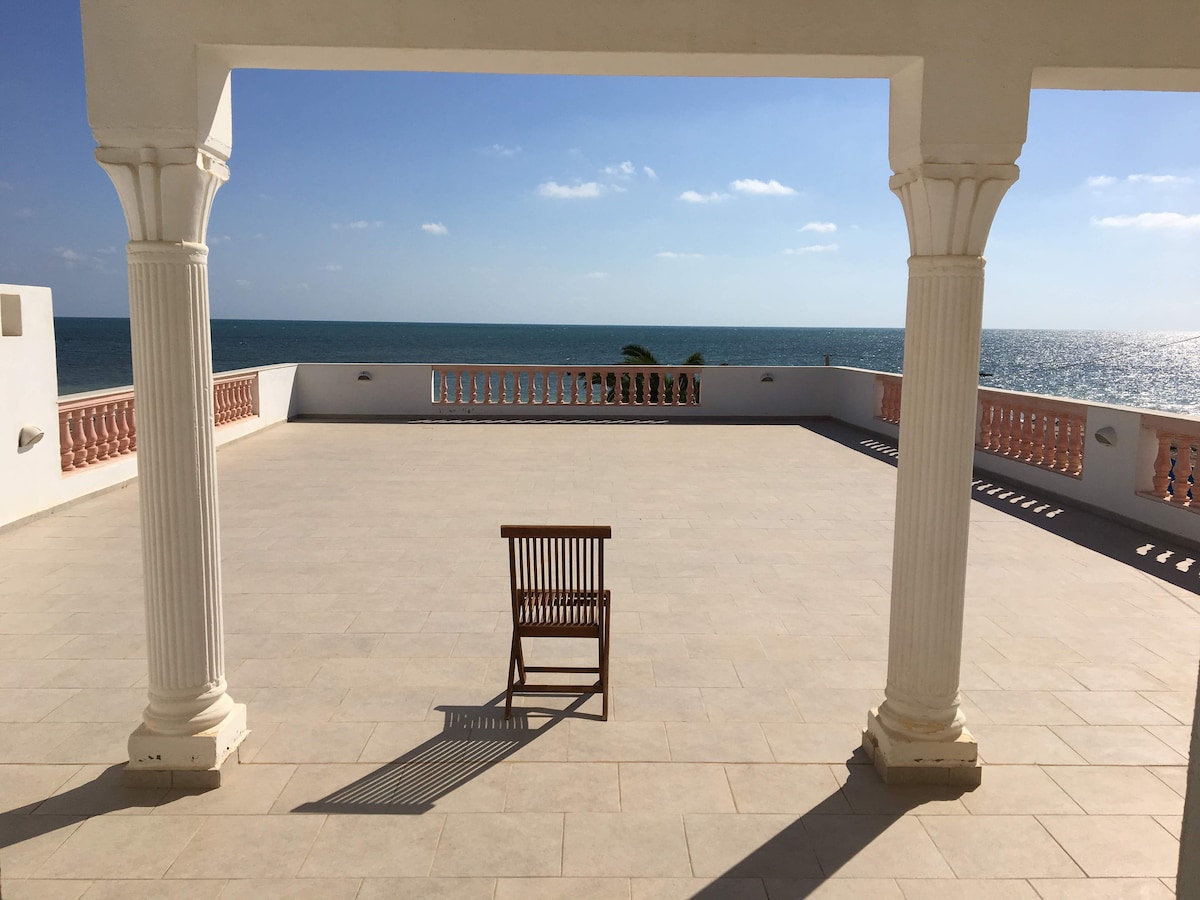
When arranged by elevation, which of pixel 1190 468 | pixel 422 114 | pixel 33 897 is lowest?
pixel 33 897

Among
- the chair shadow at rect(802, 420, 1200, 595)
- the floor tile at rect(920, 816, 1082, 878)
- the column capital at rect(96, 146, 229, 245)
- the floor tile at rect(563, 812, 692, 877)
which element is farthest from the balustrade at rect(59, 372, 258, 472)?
the chair shadow at rect(802, 420, 1200, 595)

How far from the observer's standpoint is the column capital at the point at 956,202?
357 cm

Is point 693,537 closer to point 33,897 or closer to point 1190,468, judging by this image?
point 1190,468

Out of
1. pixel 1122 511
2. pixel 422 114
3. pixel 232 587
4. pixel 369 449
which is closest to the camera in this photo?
pixel 232 587

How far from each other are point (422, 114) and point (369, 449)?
2617cm

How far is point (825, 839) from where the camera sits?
3.32 metres

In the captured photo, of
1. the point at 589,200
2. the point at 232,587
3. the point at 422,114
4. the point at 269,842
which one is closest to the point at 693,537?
the point at 232,587

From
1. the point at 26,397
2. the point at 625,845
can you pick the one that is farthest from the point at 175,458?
the point at 26,397

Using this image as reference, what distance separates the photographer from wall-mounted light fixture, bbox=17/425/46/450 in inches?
314

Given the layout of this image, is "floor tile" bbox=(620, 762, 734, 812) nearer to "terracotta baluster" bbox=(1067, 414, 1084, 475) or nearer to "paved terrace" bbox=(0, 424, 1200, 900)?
"paved terrace" bbox=(0, 424, 1200, 900)

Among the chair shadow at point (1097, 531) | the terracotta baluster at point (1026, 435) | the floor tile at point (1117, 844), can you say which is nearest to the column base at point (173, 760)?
the floor tile at point (1117, 844)

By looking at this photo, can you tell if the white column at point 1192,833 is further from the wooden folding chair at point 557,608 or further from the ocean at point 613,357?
the ocean at point 613,357

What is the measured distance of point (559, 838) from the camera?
10.8 feet

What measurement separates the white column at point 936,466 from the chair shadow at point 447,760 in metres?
1.54
